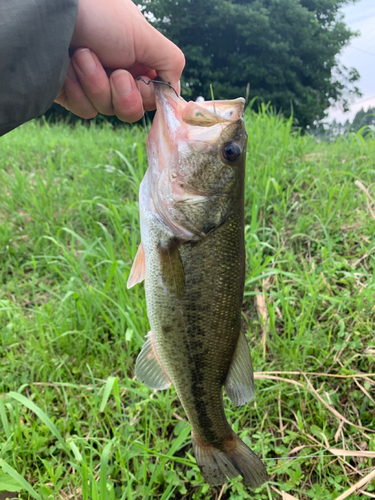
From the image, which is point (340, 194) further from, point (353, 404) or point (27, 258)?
point (27, 258)

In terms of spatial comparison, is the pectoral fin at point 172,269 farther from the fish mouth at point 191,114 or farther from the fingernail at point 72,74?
the fingernail at point 72,74

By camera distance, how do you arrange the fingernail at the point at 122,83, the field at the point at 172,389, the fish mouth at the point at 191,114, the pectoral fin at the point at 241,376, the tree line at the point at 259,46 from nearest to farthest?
the fish mouth at the point at 191,114, the pectoral fin at the point at 241,376, the fingernail at the point at 122,83, the field at the point at 172,389, the tree line at the point at 259,46

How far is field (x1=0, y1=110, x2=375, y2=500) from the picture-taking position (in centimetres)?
164

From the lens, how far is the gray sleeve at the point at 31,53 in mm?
1018

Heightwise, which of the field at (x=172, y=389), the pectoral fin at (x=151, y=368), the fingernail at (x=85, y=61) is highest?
the fingernail at (x=85, y=61)

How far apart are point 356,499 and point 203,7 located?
71.1 feet

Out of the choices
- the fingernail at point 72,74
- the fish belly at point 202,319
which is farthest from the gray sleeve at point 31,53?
the fish belly at point 202,319

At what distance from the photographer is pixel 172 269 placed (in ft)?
3.96

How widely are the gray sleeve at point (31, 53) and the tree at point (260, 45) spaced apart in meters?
16.9

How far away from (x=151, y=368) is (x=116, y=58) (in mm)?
1368

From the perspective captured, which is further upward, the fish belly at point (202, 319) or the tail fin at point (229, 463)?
the fish belly at point (202, 319)

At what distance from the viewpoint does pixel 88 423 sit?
1819 mm

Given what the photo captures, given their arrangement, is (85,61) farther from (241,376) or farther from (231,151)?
(241,376)

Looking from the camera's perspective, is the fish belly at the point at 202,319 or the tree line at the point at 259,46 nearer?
the fish belly at the point at 202,319
